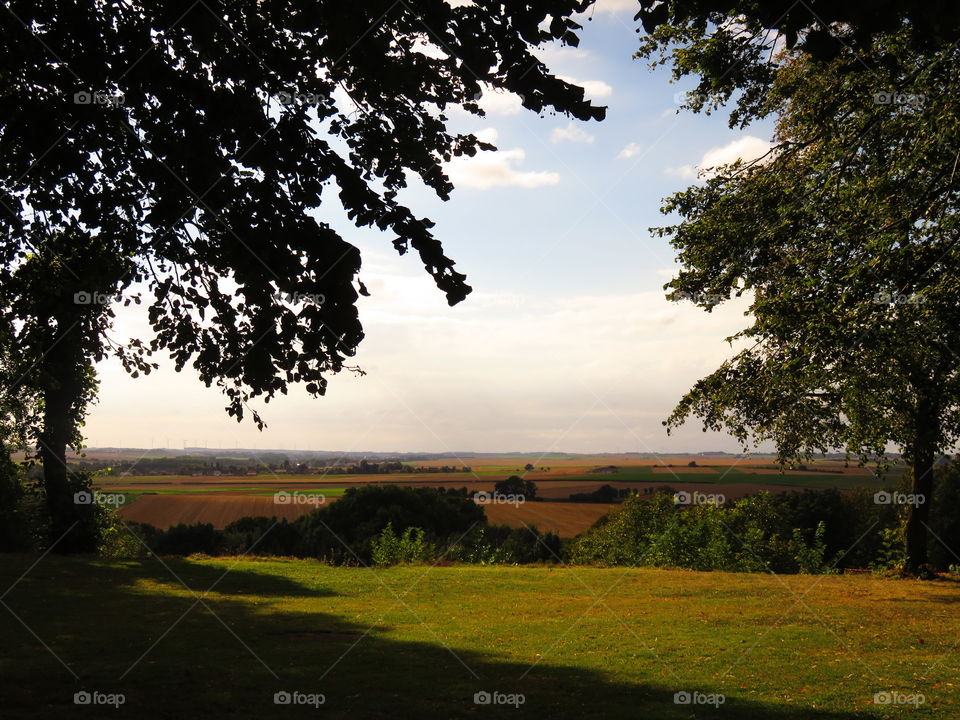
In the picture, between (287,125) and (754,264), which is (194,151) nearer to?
(287,125)

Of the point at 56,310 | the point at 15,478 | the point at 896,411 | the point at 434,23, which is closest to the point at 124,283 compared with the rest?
the point at 56,310

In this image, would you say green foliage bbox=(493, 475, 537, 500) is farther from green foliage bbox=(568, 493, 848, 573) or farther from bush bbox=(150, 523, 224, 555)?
bush bbox=(150, 523, 224, 555)

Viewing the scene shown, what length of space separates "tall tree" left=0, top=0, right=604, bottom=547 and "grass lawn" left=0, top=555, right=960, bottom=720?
12.3ft

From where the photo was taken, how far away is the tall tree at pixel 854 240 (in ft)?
39.1

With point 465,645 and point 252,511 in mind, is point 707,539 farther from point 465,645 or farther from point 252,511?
point 252,511

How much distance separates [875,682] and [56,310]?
457 inches

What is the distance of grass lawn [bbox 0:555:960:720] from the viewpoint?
26.3 feet

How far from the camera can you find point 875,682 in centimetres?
Answer: 920

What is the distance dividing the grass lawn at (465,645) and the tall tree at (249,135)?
376 cm

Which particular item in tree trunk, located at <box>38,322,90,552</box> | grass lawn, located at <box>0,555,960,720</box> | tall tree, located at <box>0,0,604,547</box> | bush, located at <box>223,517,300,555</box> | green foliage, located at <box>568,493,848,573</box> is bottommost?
bush, located at <box>223,517,300,555</box>

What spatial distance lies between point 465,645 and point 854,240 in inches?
392

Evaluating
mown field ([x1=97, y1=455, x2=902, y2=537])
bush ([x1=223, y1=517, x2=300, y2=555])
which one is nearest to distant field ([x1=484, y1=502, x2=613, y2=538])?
mown field ([x1=97, y1=455, x2=902, y2=537])

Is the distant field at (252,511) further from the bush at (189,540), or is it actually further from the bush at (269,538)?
the bush at (269,538)

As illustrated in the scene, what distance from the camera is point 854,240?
1284 cm
